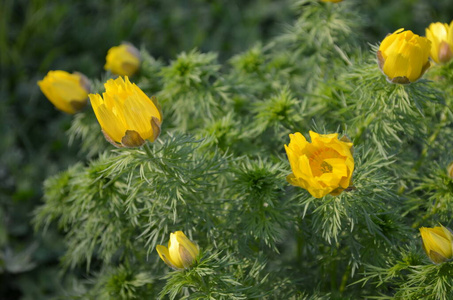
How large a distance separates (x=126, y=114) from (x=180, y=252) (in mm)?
264

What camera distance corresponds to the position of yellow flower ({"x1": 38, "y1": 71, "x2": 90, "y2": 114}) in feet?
4.31

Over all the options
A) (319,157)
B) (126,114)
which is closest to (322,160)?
(319,157)

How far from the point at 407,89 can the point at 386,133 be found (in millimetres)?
116

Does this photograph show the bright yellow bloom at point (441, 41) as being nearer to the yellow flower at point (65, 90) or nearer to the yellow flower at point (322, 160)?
the yellow flower at point (322, 160)

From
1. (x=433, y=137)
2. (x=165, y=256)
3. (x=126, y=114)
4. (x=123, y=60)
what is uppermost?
(x=126, y=114)

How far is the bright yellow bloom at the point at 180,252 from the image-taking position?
946 millimetres

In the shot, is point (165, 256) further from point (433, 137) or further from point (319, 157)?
point (433, 137)

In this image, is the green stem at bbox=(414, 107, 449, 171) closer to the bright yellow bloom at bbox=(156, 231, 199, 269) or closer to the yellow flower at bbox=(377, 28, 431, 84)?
the yellow flower at bbox=(377, 28, 431, 84)

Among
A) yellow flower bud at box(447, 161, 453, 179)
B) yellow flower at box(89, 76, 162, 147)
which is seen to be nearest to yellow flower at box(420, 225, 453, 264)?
yellow flower bud at box(447, 161, 453, 179)

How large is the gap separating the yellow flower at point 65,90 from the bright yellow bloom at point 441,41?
2.76ft

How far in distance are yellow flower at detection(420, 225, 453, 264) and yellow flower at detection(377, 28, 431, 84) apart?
0.29 meters

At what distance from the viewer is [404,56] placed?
96 cm

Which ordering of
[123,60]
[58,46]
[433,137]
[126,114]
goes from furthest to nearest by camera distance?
[58,46] → [123,60] → [433,137] → [126,114]

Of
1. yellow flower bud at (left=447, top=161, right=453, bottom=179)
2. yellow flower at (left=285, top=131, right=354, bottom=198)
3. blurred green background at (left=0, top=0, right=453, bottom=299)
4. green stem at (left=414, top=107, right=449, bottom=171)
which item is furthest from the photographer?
blurred green background at (left=0, top=0, right=453, bottom=299)
